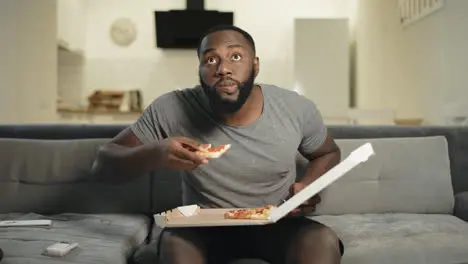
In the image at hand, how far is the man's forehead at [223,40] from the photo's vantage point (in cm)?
150

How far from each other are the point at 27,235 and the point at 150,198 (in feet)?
1.82

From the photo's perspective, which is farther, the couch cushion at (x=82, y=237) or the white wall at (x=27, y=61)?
the white wall at (x=27, y=61)

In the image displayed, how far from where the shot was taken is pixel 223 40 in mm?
1499

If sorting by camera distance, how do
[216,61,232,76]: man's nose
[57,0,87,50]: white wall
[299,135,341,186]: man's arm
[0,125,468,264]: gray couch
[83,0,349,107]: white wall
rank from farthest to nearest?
[83,0,349,107]: white wall → [57,0,87,50]: white wall → [0,125,468,264]: gray couch → [299,135,341,186]: man's arm → [216,61,232,76]: man's nose

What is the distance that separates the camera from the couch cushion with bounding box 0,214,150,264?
1.44 meters

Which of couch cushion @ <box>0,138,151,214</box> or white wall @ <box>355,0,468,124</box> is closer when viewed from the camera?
couch cushion @ <box>0,138,151,214</box>

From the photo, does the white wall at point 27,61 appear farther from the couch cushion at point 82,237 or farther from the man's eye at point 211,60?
the man's eye at point 211,60

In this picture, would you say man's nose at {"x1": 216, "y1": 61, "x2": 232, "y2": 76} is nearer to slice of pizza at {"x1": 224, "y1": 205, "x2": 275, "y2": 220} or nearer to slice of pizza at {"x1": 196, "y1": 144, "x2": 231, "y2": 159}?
slice of pizza at {"x1": 196, "y1": 144, "x2": 231, "y2": 159}

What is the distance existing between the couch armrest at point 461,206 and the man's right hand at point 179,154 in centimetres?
124

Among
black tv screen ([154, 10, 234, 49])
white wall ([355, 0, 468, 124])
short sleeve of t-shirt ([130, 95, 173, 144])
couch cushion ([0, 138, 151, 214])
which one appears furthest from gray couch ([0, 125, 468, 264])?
black tv screen ([154, 10, 234, 49])

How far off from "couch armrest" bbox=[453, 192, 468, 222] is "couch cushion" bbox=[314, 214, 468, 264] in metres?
0.05

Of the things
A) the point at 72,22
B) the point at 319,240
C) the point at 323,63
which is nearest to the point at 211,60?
the point at 319,240

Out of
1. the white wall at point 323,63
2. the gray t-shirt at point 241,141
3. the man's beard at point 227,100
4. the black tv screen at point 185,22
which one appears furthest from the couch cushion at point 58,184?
the black tv screen at point 185,22

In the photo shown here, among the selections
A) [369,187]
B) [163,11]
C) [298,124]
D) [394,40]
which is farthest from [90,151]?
[163,11]
